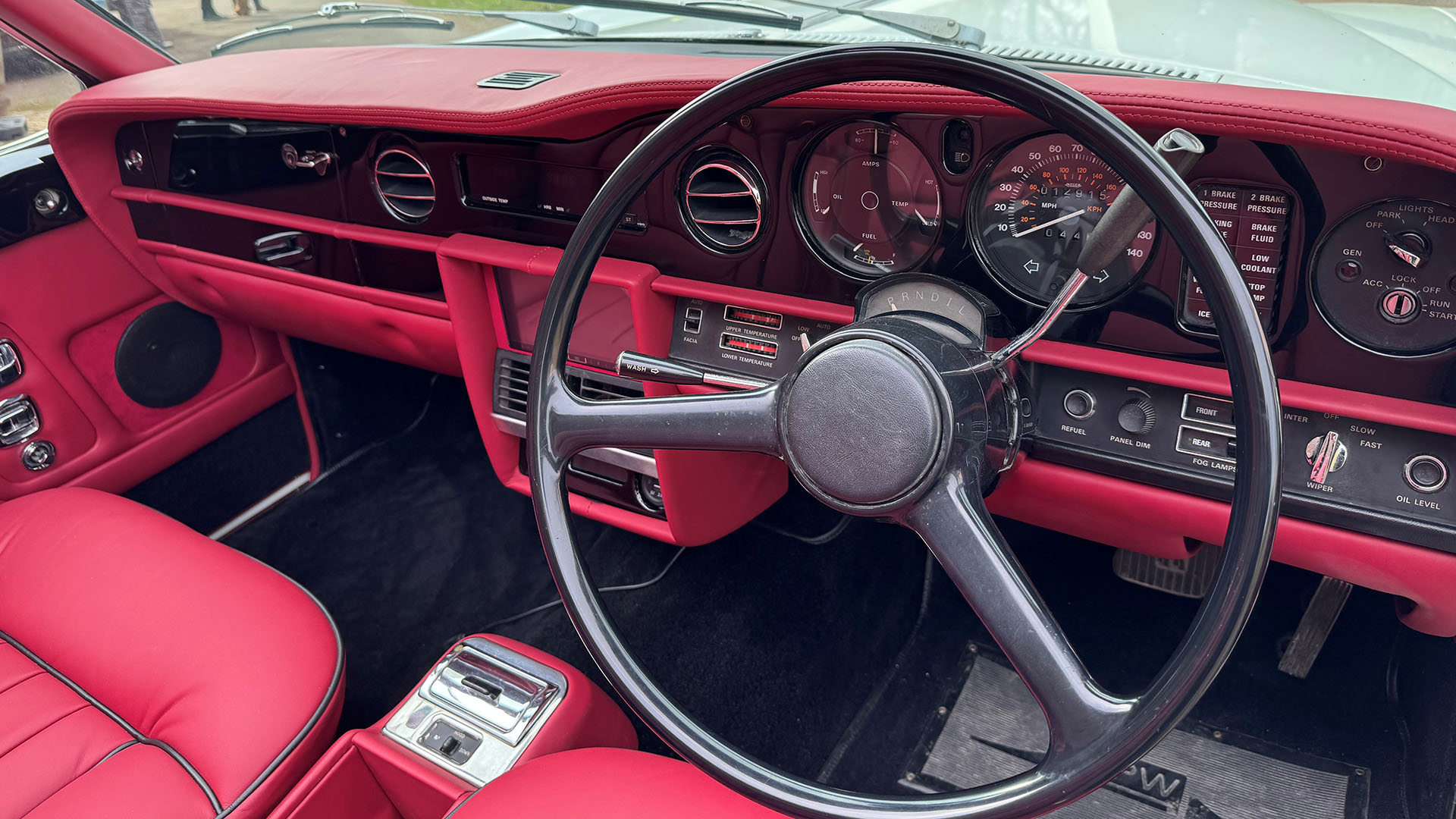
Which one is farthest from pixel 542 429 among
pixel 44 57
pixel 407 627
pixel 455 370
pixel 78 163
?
pixel 44 57

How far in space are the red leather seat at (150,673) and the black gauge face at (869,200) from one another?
36.7 inches

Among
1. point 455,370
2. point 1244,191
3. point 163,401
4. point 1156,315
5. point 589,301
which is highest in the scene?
point 1244,191

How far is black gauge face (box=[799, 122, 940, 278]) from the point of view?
3.91 feet

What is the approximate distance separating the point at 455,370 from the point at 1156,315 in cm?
138

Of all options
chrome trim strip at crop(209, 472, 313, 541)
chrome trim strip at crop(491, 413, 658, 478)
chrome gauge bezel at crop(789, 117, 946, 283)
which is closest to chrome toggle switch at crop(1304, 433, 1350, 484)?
chrome gauge bezel at crop(789, 117, 946, 283)

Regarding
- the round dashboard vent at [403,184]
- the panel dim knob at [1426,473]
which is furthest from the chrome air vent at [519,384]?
the panel dim knob at [1426,473]

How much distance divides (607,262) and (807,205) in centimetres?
35

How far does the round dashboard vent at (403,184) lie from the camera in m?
1.61

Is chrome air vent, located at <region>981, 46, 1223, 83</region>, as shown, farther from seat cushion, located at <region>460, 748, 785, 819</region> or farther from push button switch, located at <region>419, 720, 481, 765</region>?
push button switch, located at <region>419, 720, 481, 765</region>

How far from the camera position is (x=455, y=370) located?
196 centimetres

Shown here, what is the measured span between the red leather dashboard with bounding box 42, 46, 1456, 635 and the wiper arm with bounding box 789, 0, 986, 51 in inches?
14.2

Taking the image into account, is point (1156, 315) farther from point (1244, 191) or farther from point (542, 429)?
point (542, 429)

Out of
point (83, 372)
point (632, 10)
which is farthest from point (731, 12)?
point (83, 372)

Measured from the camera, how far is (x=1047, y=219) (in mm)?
1142
